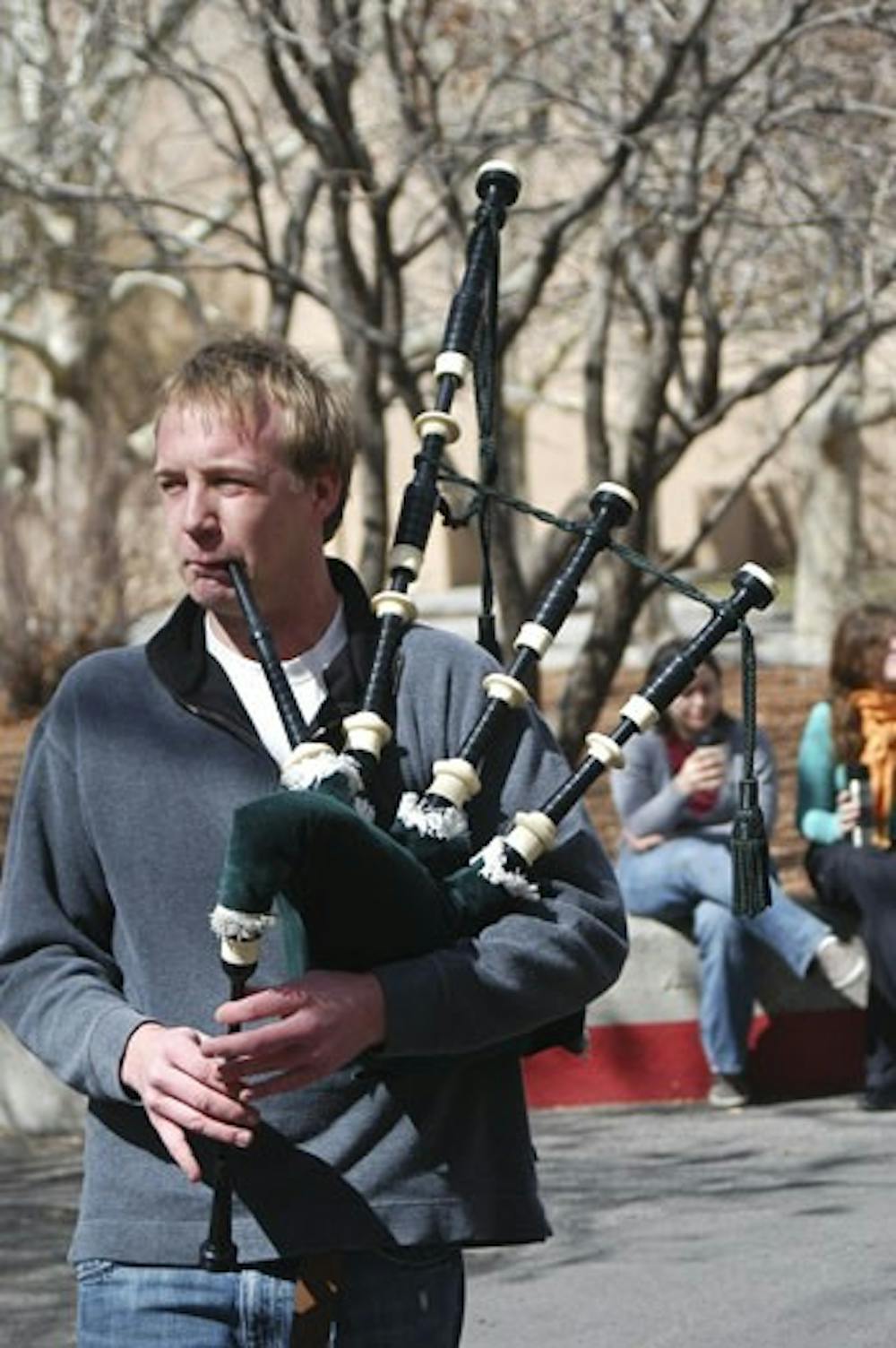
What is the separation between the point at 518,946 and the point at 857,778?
19.3 feet

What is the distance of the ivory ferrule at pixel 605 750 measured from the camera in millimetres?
3023

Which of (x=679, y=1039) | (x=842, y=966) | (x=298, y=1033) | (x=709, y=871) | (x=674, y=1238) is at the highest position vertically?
(x=298, y=1033)

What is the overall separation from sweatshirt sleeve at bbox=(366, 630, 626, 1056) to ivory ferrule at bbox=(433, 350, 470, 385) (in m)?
0.38

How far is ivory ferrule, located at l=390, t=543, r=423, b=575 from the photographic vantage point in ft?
10.4

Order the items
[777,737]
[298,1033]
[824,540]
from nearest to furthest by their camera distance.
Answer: [298,1033], [777,737], [824,540]

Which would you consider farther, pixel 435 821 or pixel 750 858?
pixel 750 858

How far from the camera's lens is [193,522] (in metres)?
2.97

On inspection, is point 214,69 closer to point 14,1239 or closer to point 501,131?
point 501,131

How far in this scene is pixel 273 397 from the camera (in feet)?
9.90

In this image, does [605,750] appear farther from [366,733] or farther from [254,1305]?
[254,1305]

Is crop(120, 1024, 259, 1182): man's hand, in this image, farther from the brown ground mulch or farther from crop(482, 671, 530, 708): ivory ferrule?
the brown ground mulch

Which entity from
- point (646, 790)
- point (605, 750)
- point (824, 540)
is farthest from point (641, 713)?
point (824, 540)

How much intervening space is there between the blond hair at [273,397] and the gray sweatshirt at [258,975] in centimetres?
25

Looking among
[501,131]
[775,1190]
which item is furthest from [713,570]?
[775,1190]
